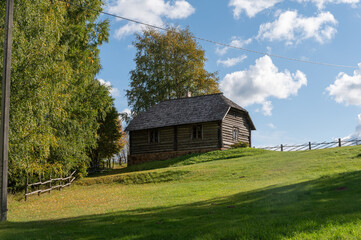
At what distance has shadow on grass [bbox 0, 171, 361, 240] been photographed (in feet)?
29.2

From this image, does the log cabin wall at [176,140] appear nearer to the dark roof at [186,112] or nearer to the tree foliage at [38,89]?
the dark roof at [186,112]

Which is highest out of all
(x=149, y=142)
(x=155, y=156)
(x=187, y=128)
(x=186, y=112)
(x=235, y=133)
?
(x=186, y=112)

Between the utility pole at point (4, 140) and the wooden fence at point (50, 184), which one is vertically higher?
the utility pole at point (4, 140)

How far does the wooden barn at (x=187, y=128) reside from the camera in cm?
4053

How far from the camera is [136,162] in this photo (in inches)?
1769

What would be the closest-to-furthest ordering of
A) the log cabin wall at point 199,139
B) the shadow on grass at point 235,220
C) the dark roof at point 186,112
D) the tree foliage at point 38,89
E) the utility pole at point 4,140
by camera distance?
the shadow on grass at point 235,220 < the utility pole at point 4,140 < the tree foliage at point 38,89 < the log cabin wall at point 199,139 < the dark roof at point 186,112

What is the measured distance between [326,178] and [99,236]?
38.7ft

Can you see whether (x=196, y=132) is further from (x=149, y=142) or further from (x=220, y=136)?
(x=149, y=142)

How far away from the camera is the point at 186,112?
141 feet


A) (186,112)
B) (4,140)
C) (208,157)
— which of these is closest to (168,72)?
(186,112)

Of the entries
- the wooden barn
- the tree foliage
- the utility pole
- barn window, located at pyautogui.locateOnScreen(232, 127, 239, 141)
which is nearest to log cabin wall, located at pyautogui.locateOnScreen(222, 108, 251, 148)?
the wooden barn

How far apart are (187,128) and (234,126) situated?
5.50 metres

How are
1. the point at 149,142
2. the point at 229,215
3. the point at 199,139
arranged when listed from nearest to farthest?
the point at 229,215
the point at 199,139
the point at 149,142

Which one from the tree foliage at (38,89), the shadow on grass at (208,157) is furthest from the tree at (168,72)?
the tree foliage at (38,89)
